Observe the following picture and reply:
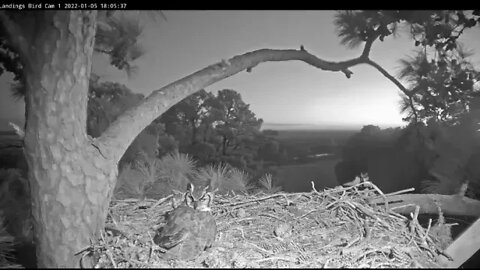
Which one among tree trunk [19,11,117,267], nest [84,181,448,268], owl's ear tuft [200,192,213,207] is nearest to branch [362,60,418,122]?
nest [84,181,448,268]

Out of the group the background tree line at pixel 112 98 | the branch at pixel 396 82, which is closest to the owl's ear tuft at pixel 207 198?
the background tree line at pixel 112 98

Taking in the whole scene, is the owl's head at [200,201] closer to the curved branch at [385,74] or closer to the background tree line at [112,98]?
Result: the background tree line at [112,98]

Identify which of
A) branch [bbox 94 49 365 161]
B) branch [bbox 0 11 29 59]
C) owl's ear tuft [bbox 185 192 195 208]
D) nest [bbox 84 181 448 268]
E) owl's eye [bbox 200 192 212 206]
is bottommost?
nest [bbox 84 181 448 268]

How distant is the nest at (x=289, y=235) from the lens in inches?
33.7

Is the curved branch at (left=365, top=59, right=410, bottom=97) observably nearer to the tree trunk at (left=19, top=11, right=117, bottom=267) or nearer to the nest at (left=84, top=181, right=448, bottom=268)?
the nest at (left=84, top=181, right=448, bottom=268)

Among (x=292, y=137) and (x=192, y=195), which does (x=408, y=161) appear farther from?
(x=192, y=195)

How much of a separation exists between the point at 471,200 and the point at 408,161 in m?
0.29

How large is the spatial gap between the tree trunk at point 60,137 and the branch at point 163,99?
90 mm

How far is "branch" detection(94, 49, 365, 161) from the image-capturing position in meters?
0.99

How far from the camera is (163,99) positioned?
1048mm

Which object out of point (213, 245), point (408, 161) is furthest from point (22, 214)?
point (408, 161)

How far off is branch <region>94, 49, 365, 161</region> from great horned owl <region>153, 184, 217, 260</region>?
0.29 m

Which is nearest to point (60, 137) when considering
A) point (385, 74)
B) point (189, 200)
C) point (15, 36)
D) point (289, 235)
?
point (15, 36)

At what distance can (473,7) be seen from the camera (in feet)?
3.81
